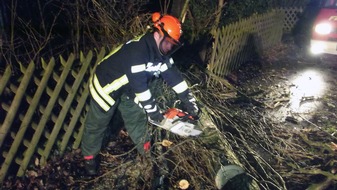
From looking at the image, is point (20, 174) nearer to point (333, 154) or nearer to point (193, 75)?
point (193, 75)

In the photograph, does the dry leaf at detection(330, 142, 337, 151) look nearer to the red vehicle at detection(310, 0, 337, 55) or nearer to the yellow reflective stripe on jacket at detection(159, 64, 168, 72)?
the yellow reflective stripe on jacket at detection(159, 64, 168, 72)

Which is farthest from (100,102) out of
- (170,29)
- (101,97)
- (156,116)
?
(170,29)

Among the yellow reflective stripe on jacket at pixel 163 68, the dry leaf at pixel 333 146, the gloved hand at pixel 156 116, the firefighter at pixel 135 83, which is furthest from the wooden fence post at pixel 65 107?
the dry leaf at pixel 333 146

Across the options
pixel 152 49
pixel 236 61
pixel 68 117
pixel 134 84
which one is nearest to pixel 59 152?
pixel 68 117

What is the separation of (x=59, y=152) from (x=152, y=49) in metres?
1.73

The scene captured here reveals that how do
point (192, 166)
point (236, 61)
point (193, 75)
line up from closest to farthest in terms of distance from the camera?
point (192, 166), point (193, 75), point (236, 61)

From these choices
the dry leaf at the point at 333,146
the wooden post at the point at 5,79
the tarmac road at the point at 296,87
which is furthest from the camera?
the tarmac road at the point at 296,87

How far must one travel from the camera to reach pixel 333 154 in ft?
11.8

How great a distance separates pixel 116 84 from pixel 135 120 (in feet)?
1.90

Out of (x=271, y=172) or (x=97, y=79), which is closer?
(x=97, y=79)

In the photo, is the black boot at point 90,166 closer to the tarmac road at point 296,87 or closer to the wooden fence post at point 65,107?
the wooden fence post at point 65,107

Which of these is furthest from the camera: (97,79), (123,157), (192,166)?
(123,157)

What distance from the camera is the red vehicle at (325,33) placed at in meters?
6.67

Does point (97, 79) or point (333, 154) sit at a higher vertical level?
point (97, 79)
